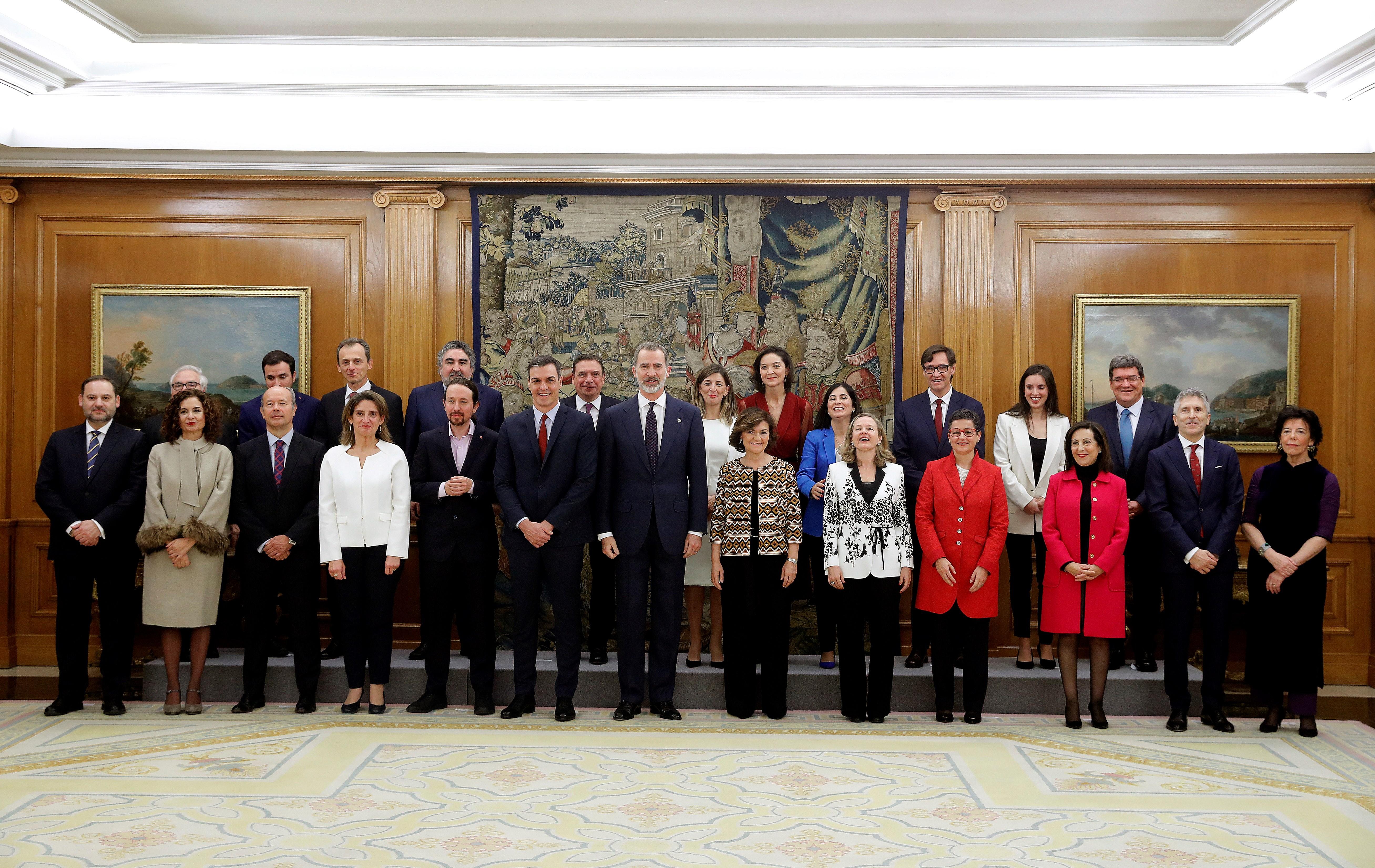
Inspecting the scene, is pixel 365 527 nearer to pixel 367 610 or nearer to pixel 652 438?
pixel 367 610

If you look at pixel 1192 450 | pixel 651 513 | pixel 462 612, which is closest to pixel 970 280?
pixel 1192 450

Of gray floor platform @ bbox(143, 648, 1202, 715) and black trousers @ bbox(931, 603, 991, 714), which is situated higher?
black trousers @ bbox(931, 603, 991, 714)

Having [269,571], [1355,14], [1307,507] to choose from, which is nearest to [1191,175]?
[1355,14]

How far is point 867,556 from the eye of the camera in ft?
17.5

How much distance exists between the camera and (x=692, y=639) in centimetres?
593

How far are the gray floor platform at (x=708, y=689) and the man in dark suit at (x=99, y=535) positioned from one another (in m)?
0.35

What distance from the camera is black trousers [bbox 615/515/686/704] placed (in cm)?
542

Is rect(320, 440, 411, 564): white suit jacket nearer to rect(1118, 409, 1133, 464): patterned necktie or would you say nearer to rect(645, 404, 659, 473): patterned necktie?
rect(645, 404, 659, 473): patterned necktie

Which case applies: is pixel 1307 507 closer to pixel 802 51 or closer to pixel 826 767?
pixel 826 767

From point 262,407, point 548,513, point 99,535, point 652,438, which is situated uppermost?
point 262,407

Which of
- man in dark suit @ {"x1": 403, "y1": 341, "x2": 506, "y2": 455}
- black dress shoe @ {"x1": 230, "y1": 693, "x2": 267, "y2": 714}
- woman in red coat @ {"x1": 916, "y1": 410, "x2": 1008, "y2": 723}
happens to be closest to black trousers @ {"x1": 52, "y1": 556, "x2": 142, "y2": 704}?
black dress shoe @ {"x1": 230, "y1": 693, "x2": 267, "y2": 714}

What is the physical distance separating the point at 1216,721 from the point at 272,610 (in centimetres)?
522

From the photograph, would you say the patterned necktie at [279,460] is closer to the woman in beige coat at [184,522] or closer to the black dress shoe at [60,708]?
the woman in beige coat at [184,522]

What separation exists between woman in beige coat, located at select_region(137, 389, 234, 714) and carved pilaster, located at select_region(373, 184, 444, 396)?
4.90 ft
